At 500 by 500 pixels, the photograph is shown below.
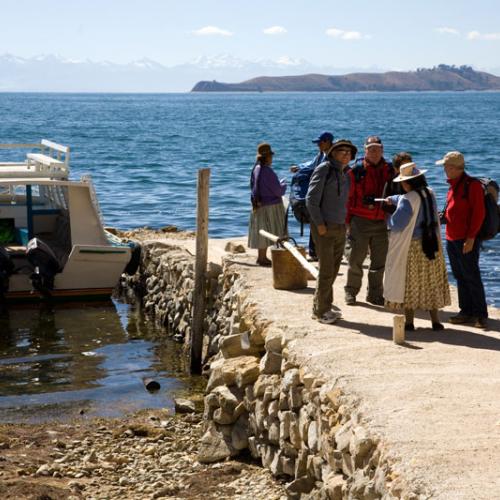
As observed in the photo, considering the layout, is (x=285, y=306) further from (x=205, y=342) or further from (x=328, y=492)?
(x=328, y=492)

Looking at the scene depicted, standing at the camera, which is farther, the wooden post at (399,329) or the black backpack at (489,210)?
the black backpack at (489,210)

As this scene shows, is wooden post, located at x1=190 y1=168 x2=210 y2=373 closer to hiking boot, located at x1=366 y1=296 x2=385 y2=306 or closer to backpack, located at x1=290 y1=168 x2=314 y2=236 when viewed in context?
backpack, located at x1=290 y1=168 x2=314 y2=236

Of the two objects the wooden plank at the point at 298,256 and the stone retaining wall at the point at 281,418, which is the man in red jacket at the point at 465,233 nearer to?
the wooden plank at the point at 298,256

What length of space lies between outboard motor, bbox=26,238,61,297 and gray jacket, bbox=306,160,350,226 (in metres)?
8.01

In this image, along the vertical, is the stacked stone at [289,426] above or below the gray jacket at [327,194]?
below

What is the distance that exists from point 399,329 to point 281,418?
4.36ft

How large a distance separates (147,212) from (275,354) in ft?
66.4

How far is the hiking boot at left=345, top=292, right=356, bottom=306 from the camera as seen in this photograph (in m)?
11.4

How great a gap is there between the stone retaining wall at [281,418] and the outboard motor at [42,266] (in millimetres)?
4513

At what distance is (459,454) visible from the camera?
6723 mm

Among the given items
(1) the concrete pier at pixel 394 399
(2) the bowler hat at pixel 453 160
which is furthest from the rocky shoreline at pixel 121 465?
(2) the bowler hat at pixel 453 160

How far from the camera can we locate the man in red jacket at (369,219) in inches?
431

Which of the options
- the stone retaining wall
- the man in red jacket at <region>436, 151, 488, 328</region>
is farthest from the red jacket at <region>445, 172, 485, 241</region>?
the stone retaining wall

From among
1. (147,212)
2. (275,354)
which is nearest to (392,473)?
(275,354)
